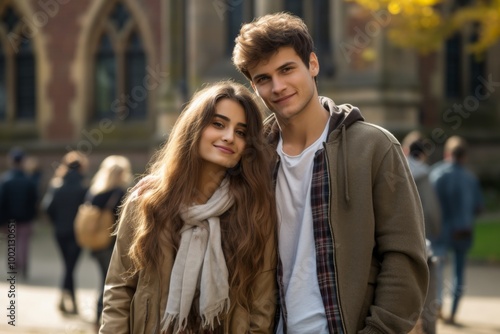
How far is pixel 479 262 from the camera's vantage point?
38.7ft

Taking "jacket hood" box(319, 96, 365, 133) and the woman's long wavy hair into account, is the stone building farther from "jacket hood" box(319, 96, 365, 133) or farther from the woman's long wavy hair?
the woman's long wavy hair

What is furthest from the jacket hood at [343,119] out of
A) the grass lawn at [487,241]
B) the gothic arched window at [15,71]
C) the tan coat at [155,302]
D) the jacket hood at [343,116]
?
the gothic arched window at [15,71]

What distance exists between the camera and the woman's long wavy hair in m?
3.12

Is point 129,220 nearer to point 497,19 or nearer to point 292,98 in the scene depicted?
point 292,98

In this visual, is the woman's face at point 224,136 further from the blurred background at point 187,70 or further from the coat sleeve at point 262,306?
the blurred background at point 187,70

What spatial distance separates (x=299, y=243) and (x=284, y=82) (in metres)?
0.58

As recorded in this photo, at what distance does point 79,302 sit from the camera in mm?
9703

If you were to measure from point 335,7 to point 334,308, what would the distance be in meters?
12.2

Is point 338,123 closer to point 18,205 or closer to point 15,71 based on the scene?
point 18,205

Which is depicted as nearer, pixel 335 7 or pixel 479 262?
pixel 479 262

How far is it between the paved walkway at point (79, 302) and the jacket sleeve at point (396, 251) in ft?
15.9

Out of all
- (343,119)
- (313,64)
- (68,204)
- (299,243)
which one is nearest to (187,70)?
(68,204)

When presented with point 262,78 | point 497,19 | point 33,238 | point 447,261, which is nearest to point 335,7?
point 497,19

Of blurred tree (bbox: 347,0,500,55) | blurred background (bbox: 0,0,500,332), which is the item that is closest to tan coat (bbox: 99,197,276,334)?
blurred tree (bbox: 347,0,500,55)
